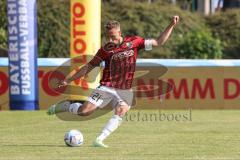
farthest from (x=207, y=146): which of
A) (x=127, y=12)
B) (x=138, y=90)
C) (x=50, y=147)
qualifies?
(x=127, y=12)

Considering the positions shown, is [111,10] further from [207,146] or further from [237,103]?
[207,146]

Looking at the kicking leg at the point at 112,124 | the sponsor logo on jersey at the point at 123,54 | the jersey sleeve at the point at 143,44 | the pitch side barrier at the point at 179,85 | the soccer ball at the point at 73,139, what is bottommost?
the pitch side barrier at the point at 179,85

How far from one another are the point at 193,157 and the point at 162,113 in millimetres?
11651

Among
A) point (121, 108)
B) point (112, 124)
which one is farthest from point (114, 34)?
point (112, 124)

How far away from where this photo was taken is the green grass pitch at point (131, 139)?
11.3 metres

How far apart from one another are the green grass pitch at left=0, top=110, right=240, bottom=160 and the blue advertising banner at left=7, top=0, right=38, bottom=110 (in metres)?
2.87

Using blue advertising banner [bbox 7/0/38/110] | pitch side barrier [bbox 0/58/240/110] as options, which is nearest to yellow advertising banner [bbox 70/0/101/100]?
blue advertising banner [bbox 7/0/38/110]

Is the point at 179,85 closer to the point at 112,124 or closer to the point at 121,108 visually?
the point at 121,108

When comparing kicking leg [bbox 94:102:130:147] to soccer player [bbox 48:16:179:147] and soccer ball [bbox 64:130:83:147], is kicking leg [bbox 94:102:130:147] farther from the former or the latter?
soccer ball [bbox 64:130:83:147]

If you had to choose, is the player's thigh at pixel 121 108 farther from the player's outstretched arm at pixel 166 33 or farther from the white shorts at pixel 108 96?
the player's outstretched arm at pixel 166 33

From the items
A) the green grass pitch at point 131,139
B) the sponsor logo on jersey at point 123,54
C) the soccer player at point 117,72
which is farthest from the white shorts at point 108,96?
the green grass pitch at point 131,139

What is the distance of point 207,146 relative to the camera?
1266cm

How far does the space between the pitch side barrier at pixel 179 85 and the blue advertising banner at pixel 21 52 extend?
135 centimetres

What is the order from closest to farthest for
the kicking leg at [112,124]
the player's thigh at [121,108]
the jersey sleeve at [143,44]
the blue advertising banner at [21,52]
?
the kicking leg at [112,124], the player's thigh at [121,108], the jersey sleeve at [143,44], the blue advertising banner at [21,52]
